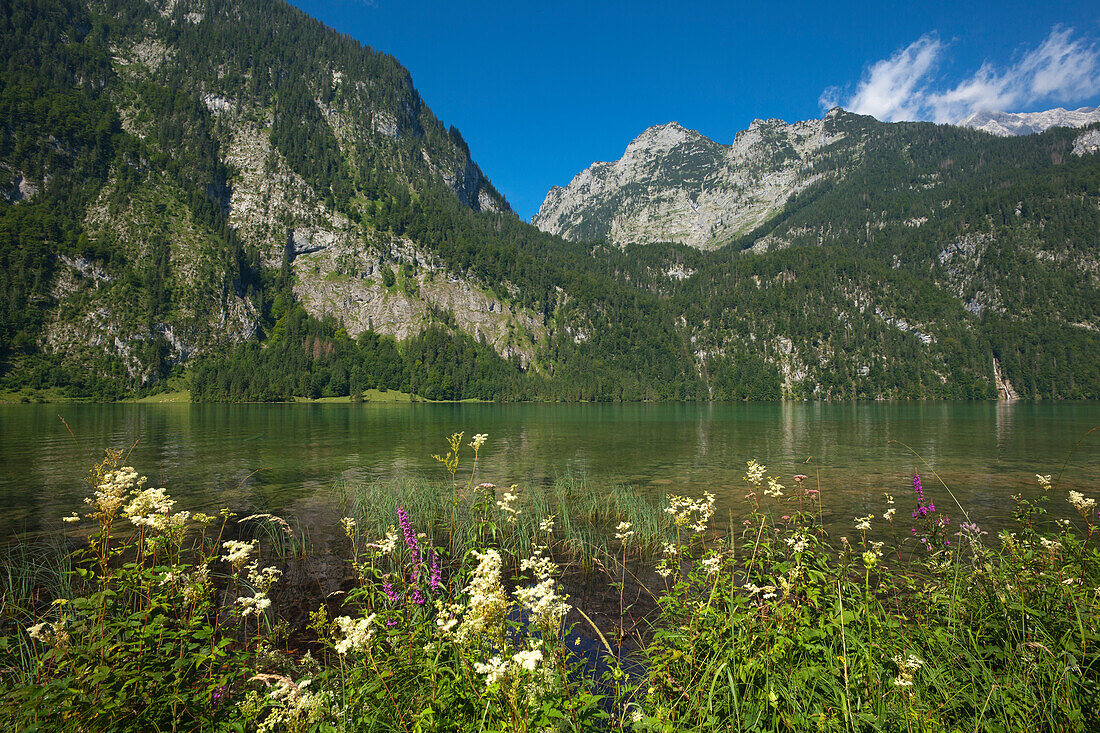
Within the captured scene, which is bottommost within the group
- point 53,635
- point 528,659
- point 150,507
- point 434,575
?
point 434,575

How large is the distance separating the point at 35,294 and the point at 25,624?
659ft

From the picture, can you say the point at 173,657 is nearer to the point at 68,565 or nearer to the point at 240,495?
the point at 68,565

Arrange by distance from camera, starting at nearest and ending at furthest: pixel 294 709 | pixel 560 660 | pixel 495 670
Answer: pixel 495 670 < pixel 294 709 < pixel 560 660

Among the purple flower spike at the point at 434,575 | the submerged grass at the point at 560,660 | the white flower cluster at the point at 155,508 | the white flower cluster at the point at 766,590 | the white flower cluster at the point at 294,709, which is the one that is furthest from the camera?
the purple flower spike at the point at 434,575

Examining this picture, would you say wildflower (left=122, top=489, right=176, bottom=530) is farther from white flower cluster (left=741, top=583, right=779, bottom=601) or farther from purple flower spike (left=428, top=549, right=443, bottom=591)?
white flower cluster (left=741, top=583, right=779, bottom=601)

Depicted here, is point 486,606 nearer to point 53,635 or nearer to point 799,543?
point 53,635

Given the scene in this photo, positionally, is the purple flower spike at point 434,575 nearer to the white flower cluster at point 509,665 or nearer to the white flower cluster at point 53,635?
the white flower cluster at point 509,665

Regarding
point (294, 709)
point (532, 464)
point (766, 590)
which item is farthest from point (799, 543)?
point (532, 464)

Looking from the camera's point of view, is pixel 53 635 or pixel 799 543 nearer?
pixel 53 635

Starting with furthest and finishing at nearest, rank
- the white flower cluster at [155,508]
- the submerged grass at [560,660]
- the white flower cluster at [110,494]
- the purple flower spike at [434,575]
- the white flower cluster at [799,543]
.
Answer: the purple flower spike at [434,575]
the white flower cluster at [799,543]
the white flower cluster at [155,508]
the white flower cluster at [110,494]
the submerged grass at [560,660]

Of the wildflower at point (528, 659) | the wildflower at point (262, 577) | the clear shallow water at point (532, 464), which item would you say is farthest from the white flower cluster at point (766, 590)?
the clear shallow water at point (532, 464)

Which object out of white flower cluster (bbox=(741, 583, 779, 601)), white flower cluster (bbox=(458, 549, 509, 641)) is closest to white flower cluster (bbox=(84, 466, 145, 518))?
white flower cluster (bbox=(458, 549, 509, 641))

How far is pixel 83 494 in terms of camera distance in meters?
20.2

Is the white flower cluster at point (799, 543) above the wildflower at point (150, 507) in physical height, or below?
below
